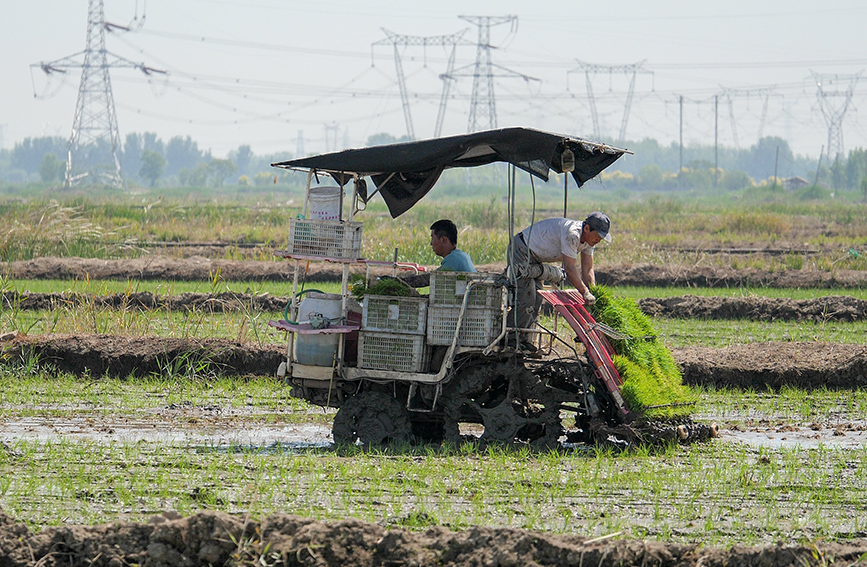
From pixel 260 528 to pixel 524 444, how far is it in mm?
3137

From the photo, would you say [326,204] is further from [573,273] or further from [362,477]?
[362,477]

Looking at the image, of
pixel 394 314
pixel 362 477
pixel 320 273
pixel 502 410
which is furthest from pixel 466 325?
pixel 320 273

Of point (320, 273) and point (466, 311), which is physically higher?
point (466, 311)

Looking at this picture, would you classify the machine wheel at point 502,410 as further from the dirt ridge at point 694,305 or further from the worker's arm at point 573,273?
the dirt ridge at point 694,305

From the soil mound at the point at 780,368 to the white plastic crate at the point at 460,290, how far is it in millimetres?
4159

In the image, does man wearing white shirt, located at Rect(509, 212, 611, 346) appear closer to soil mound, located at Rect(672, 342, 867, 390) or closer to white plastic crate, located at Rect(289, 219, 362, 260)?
white plastic crate, located at Rect(289, 219, 362, 260)

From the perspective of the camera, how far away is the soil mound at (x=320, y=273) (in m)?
19.5

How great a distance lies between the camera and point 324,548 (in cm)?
449

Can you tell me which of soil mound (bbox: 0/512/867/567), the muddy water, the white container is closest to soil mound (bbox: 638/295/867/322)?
the muddy water

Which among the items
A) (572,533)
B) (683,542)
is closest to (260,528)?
(572,533)

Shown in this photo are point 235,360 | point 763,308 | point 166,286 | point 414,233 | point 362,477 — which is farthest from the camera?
point 414,233

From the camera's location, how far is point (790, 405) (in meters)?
9.53

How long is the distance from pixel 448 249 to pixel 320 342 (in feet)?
4.32

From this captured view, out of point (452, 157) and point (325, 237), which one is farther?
point (325, 237)
